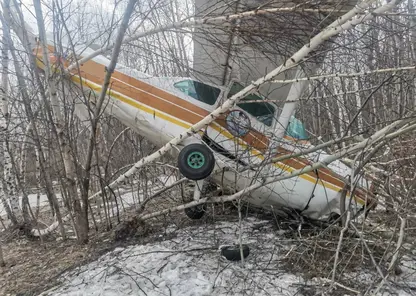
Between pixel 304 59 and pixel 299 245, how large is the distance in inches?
88.1

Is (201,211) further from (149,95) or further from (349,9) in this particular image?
(349,9)

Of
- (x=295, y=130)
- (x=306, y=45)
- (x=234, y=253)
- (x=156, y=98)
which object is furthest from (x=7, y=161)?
(x=306, y=45)

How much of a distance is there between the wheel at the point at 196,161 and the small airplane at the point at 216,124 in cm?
5

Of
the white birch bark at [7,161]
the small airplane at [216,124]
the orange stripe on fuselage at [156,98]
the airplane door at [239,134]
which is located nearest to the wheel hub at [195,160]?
the small airplane at [216,124]

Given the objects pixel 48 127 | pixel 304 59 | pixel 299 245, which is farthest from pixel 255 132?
pixel 48 127

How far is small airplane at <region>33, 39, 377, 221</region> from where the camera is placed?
559cm

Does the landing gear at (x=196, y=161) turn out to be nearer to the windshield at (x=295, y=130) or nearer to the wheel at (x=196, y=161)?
the wheel at (x=196, y=161)

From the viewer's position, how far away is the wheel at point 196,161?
5324 millimetres

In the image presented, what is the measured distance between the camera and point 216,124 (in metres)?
5.73

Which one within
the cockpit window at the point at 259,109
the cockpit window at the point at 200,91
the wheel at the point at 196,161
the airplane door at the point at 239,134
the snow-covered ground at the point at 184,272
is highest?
the cockpit window at the point at 200,91

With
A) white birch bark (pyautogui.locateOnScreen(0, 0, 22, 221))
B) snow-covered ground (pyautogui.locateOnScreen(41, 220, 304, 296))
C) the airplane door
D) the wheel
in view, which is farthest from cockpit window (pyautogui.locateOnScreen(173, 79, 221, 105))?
white birch bark (pyautogui.locateOnScreen(0, 0, 22, 221))

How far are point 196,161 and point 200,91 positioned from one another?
1.26 metres

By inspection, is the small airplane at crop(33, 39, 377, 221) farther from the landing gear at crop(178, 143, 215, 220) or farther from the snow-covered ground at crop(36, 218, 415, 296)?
the snow-covered ground at crop(36, 218, 415, 296)

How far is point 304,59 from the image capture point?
Result: 4.55m
